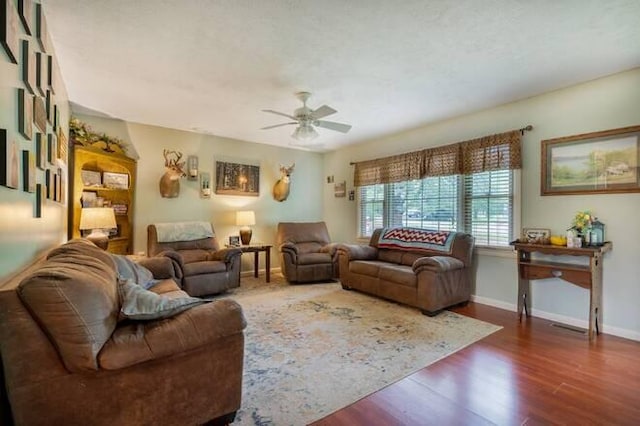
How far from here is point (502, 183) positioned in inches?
152

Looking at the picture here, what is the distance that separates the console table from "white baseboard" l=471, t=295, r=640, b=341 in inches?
3.3

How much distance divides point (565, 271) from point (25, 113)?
444 centimetres

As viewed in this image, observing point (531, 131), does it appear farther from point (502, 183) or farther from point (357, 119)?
point (357, 119)

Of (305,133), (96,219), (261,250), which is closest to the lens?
(305,133)

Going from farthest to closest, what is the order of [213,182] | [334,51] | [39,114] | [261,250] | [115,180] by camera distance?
[213,182]
[261,250]
[115,180]
[334,51]
[39,114]

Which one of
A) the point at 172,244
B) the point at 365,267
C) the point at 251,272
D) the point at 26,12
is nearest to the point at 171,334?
the point at 26,12

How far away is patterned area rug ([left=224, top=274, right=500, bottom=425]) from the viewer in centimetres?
195

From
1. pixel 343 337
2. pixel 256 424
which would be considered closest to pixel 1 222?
pixel 256 424

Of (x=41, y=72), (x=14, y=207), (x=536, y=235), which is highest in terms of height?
(x=41, y=72)

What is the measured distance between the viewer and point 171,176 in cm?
469

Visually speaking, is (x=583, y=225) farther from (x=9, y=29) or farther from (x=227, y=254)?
(x=9, y=29)

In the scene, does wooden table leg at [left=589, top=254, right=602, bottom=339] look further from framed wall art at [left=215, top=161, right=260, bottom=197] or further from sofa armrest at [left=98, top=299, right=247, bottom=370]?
framed wall art at [left=215, top=161, right=260, bottom=197]

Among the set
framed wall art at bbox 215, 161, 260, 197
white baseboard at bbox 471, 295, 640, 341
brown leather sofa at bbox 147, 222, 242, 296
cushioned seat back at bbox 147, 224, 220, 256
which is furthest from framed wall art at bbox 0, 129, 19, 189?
white baseboard at bbox 471, 295, 640, 341

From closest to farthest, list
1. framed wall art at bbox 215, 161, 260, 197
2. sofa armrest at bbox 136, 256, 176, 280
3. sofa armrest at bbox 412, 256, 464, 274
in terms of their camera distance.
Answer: sofa armrest at bbox 136, 256, 176, 280 → sofa armrest at bbox 412, 256, 464, 274 → framed wall art at bbox 215, 161, 260, 197
